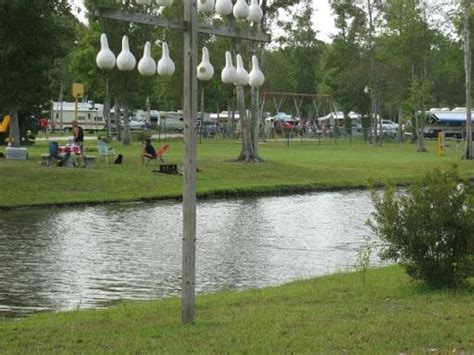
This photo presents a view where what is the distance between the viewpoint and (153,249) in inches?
685

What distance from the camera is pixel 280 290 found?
1154 cm

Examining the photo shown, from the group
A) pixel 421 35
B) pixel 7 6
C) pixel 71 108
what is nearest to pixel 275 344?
pixel 7 6

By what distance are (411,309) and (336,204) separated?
1817 centimetres

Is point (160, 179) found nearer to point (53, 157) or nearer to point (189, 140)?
point (53, 157)

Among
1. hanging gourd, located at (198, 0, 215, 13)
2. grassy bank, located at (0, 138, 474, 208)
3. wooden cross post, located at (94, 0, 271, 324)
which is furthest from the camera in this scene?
grassy bank, located at (0, 138, 474, 208)

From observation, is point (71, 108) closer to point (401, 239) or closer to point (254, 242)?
point (254, 242)

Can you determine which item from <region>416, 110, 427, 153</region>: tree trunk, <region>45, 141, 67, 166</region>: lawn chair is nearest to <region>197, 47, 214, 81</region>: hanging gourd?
<region>45, 141, 67, 166</region>: lawn chair

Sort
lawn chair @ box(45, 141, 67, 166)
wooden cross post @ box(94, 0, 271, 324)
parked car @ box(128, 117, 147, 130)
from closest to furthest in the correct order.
A: wooden cross post @ box(94, 0, 271, 324)
lawn chair @ box(45, 141, 67, 166)
parked car @ box(128, 117, 147, 130)

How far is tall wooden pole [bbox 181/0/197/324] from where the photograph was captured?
8.50 meters

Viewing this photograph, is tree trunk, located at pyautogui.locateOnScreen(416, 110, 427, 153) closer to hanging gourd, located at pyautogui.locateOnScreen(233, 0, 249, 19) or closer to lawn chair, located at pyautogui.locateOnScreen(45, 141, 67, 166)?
lawn chair, located at pyautogui.locateOnScreen(45, 141, 67, 166)

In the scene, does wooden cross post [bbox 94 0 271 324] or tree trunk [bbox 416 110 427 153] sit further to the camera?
tree trunk [bbox 416 110 427 153]

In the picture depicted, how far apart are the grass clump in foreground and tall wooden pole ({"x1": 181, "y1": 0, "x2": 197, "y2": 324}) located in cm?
41

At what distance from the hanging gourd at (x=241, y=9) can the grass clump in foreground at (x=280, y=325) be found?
10.5 feet

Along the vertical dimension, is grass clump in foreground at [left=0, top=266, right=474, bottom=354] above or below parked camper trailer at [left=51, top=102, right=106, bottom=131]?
below
